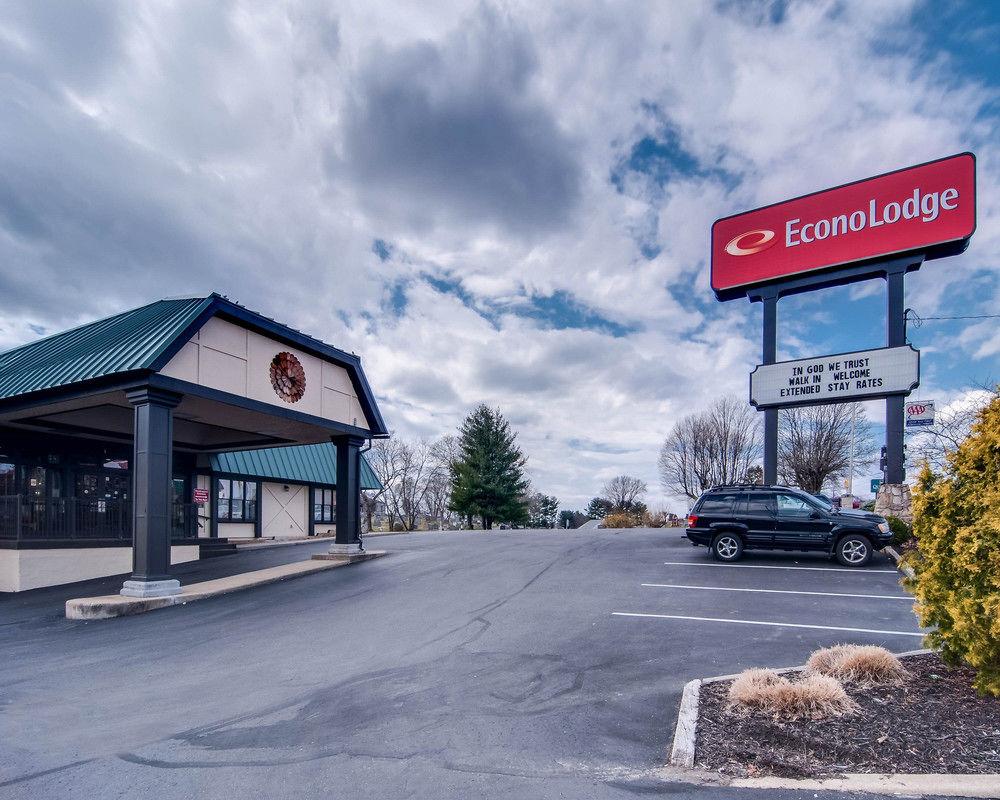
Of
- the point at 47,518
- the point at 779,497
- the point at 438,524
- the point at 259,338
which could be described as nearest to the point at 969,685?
the point at 779,497

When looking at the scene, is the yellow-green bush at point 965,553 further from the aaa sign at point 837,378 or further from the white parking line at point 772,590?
the aaa sign at point 837,378

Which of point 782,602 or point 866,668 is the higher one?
point 866,668

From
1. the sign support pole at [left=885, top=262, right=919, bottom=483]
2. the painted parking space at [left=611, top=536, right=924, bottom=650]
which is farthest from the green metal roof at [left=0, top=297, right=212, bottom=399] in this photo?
the sign support pole at [left=885, top=262, right=919, bottom=483]

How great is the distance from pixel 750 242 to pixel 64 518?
21.9m

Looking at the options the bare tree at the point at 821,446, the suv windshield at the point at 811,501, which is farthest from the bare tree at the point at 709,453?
the suv windshield at the point at 811,501

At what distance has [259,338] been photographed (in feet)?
48.7

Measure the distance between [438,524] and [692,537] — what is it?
173 feet

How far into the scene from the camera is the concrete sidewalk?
1073 centimetres

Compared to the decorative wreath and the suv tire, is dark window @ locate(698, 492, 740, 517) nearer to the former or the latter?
the suv tire

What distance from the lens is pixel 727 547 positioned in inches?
575

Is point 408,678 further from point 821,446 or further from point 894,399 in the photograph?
point 821,446

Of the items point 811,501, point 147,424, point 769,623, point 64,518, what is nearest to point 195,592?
point 147,424

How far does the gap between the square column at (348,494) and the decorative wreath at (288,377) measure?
8.84 ft

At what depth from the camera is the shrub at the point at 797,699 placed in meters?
4.72
